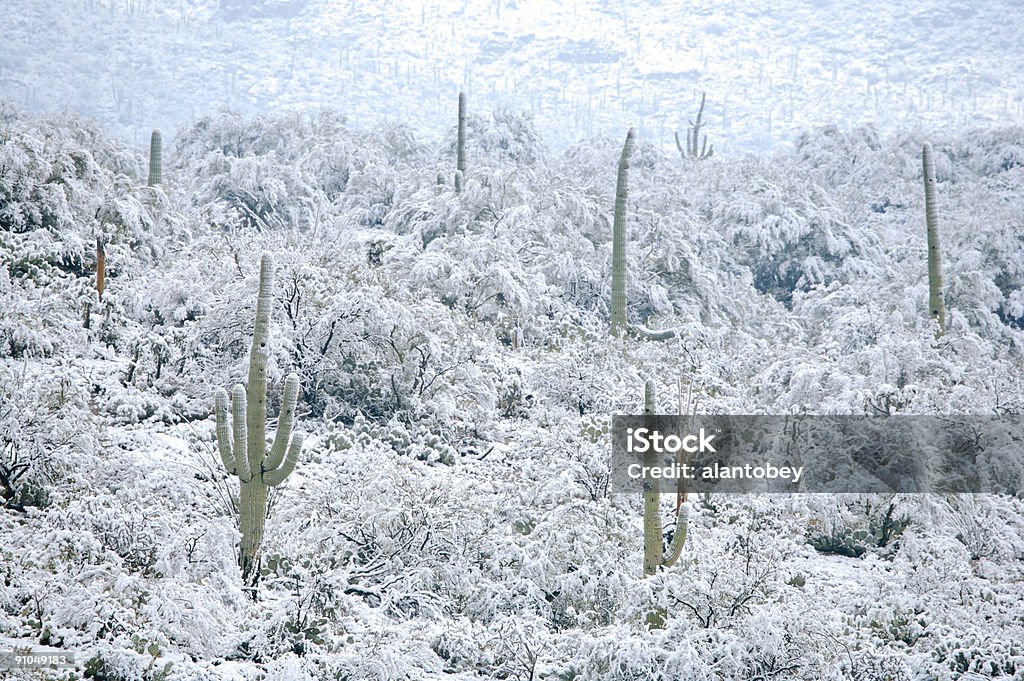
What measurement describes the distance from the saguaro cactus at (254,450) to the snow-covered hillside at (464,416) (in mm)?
206

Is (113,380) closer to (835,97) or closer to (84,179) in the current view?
(84,179)

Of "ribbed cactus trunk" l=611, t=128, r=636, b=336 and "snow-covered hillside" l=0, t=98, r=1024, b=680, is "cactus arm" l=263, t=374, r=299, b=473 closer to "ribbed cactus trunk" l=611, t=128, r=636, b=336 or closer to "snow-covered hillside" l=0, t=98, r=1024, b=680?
"snow-covered hillside" l=0, t=98, r=1024, b=680

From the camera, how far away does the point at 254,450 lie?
339 inches

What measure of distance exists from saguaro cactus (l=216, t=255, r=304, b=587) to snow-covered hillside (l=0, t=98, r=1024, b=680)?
206 millimetres

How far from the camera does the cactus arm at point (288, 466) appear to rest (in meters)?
8.44

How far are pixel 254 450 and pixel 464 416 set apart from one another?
4.20 meters

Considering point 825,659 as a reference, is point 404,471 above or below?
above

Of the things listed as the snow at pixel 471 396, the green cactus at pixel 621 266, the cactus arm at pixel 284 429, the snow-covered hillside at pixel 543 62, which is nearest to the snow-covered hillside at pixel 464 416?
the snow at pixel 471 396

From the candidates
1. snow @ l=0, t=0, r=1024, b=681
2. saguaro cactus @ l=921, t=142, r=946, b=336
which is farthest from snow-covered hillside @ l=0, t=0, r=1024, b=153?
saguaro cactus @ l=921, t=142, r=946, b=336

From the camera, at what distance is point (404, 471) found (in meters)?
9.62

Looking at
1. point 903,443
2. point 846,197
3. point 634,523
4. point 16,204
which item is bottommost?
point 634,523

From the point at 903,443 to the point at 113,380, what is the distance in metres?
8.65

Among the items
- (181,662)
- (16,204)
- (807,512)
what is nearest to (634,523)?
(807,512)

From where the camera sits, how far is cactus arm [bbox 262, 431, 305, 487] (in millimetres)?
8438
